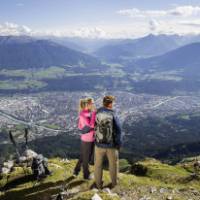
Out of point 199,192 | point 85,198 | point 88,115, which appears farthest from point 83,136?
point 199,192

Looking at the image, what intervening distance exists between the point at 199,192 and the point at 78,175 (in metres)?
8.67

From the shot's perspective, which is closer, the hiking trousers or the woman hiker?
the hiking trousers

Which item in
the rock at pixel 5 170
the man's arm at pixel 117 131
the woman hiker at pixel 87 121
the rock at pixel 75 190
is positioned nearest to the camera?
the man's arm at pixel 117 131

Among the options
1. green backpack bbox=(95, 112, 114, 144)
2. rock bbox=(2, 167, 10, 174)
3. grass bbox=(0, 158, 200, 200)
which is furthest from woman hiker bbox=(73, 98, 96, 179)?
rock bbox=(2, 167, 10, 174)

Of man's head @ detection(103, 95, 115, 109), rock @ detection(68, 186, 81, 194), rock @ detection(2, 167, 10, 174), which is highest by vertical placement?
man's head @ detection(103, 95, 115, 109)

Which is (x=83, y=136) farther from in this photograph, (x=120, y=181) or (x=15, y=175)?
(x=15, y=175)

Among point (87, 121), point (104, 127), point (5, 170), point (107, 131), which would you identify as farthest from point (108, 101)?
point (5, 170)

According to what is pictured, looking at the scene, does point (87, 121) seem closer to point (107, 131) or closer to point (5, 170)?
point (107, 131)

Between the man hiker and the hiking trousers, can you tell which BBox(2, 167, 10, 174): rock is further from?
the man hiker

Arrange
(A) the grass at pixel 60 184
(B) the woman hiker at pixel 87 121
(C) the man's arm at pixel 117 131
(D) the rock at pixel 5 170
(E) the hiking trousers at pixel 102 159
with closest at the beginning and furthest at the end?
(C) the man's arm at pixel 117 131
(E) the hiking trousers at pixel 102 159
(B) the woman hiker at pixel 87 121
(A) the grass at pixel 60 184
(D) the rock at pixel 5 170

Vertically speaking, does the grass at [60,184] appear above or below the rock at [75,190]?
below

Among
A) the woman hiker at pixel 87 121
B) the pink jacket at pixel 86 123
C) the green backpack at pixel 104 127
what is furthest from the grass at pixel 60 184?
the pink jacket at pixel 86 123

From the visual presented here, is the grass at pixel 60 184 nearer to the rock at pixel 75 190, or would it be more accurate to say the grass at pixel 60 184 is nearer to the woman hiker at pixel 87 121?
the rock at pixel 75 190

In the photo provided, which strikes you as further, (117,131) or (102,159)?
(102,159)
